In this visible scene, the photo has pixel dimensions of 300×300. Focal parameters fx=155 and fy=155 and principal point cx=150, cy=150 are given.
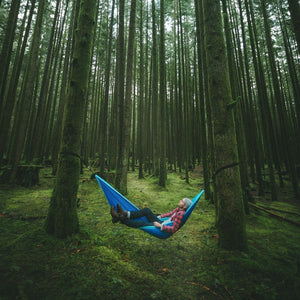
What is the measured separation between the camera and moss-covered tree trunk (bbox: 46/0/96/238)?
215 cm

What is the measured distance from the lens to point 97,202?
15.0 feet

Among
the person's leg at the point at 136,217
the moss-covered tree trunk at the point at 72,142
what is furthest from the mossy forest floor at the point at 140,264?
the person's leg at the point at 136,217

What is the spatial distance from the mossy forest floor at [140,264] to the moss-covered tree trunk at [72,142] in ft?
0.71

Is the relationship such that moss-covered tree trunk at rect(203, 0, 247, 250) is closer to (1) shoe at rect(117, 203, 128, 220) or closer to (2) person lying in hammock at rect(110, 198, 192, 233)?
(2) person lying in hammock at rect(110, 198, 192, 233)

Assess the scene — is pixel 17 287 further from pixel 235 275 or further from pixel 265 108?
pixel 265 108

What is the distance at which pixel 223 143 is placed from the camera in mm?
2541

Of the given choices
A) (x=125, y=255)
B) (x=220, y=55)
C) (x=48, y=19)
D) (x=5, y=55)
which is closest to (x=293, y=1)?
(x=220, y=55)

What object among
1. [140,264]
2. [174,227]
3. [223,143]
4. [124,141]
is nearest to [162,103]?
[124,141]

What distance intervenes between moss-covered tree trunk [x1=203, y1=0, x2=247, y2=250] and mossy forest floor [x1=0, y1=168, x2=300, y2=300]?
0.96ft

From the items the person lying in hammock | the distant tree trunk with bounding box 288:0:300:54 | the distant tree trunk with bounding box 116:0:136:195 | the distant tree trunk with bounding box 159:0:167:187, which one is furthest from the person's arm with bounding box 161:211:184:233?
the distant tree trunk with bounding box 159:0:167:187

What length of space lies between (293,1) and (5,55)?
7227 mm

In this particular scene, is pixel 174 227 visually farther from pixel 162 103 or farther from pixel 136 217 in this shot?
pixel 162 103

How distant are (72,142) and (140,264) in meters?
1.96

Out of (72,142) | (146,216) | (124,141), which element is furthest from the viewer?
(124,141)
